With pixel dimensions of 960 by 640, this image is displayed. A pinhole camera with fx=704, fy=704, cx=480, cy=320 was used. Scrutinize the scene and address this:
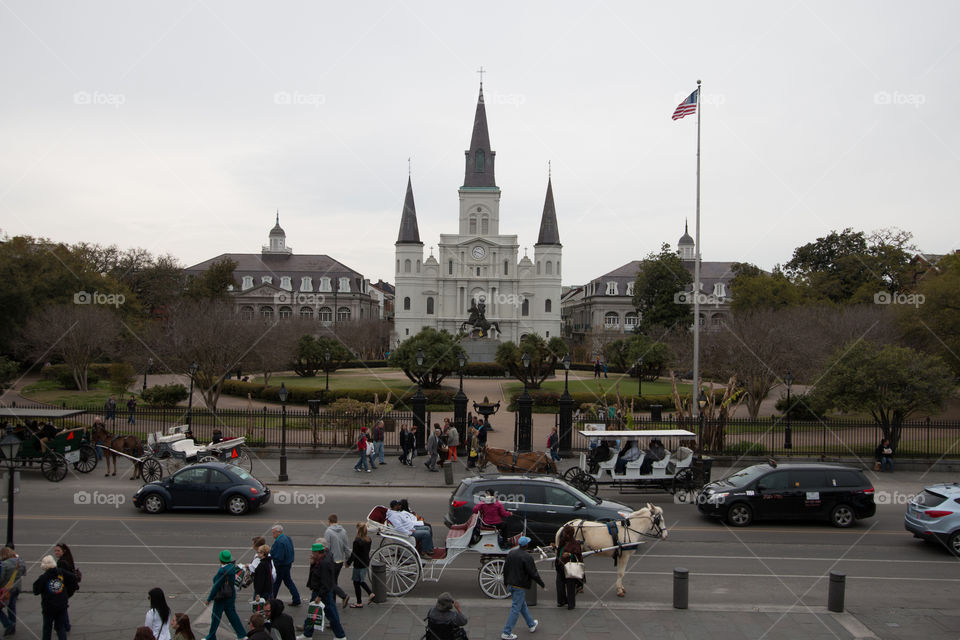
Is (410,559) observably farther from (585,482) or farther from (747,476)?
(747,476)

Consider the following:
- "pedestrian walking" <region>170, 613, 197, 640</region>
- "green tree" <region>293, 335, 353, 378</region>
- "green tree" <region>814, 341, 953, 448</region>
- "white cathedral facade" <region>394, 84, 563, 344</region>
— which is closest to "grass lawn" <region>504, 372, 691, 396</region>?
"green tree" <region>293, 335, 353, 378</region>

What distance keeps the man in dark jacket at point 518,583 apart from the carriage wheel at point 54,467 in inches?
582

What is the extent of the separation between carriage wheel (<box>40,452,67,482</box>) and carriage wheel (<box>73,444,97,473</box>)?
2.61 feet

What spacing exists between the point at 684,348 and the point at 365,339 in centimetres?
3197

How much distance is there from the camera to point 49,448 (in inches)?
739

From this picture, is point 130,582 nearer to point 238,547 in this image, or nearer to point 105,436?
point 238,547

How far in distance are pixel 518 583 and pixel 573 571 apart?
1.30 m

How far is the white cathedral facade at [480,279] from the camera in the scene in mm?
92500

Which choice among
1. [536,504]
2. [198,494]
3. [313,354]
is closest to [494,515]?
[536,504]

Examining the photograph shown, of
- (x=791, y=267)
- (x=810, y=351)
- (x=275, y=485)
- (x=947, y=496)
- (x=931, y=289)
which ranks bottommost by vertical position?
(x=275, y=485)

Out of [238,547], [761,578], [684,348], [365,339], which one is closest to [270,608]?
[238,547]

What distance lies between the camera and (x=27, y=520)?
572 inches

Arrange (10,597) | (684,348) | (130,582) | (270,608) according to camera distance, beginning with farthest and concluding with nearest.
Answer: (684,348) < (130,582) < (10,597) < (270,608)

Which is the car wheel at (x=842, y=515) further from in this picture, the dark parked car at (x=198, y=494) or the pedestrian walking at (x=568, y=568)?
the dark parked car at (x=198, y=494)
